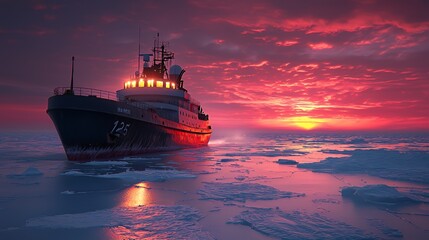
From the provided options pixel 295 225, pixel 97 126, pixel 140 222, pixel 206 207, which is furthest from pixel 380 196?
pixel 97 126

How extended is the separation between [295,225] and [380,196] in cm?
399

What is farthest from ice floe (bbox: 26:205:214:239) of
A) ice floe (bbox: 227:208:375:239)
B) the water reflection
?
ice floe (bbox: 227:208:375:239)

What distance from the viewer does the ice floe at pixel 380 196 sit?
27.3 ft

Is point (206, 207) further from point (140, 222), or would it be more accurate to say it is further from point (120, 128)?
point (120, 128)

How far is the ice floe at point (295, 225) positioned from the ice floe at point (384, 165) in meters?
8.60

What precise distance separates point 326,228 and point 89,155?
16.2 meters

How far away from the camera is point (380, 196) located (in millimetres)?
8344

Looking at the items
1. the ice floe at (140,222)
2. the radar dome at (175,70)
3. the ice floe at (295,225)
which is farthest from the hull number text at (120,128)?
the radar dome at (175,70)

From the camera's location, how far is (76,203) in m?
7.63

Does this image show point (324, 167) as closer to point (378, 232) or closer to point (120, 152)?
point (378, 232)

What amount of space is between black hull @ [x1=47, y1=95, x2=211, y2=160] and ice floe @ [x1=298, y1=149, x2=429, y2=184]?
1169 centimetres

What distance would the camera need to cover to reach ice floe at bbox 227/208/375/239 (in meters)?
5.37

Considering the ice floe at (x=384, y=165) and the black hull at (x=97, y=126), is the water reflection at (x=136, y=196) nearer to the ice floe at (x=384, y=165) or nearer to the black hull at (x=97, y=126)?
the black hull at (x=97, y=126)

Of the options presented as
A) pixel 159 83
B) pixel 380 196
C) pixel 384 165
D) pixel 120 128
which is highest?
pixel 159 83
